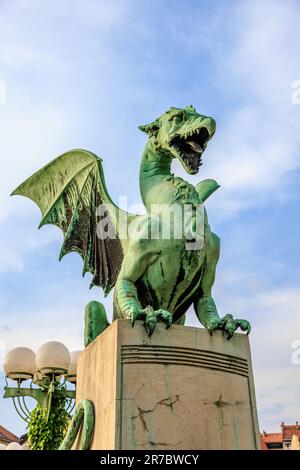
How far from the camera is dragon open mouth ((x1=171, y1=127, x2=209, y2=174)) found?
214 inches

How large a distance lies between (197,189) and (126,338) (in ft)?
7.23

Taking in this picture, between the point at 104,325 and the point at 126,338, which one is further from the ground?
the point at 104,325

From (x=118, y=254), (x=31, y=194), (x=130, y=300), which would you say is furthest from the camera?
(x=31, y=194)

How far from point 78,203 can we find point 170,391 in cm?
285

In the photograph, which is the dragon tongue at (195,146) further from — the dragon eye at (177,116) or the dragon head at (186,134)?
the dragon eye at (177,116)

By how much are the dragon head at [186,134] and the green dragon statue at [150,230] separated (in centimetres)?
1

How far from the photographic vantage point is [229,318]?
507 centimetres

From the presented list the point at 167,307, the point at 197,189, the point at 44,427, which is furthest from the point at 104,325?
the point at 44,427

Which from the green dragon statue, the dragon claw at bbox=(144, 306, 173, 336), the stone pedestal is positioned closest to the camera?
the stone pedestal

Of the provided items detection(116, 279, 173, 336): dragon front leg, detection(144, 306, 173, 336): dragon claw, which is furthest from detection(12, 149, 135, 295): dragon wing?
detection(144, 306, 173, 336): dragon claw

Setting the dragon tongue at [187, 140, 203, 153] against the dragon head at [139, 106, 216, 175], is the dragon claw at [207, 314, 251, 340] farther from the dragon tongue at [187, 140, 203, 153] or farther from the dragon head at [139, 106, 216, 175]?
the dragon tongue at [187, 140, 203, 153]

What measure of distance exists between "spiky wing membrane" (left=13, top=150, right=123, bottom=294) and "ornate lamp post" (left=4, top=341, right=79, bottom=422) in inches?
139

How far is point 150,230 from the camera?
525 cm
